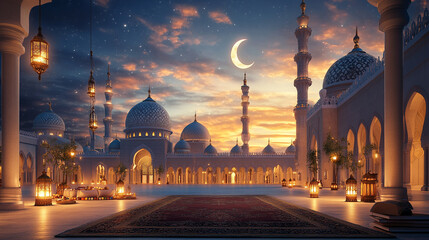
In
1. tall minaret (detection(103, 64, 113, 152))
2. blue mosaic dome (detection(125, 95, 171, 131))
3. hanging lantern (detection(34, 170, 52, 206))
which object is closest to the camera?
hanging lantern (detection(34, 170, 52, 206))

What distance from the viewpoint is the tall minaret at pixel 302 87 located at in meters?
34.8

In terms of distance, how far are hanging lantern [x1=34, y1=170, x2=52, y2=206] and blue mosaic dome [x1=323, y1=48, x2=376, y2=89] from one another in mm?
27893

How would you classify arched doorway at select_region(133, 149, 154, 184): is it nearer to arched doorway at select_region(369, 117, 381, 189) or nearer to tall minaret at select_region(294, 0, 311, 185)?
tall minaret at select_region(294, 0, 311, 185)

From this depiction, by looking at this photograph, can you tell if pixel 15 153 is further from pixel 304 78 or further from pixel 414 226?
pixel 304 78

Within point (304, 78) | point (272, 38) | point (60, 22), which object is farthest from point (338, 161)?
point (60, 22)

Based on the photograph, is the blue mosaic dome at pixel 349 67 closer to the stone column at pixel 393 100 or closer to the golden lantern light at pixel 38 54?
the stone column at pixel 393 100

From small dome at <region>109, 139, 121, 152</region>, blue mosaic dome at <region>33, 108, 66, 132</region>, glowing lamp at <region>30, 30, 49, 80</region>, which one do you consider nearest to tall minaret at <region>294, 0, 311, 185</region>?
glowing lamp at <region>30, 30, 49, 80</region>

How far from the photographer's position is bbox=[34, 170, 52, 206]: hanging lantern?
12.6 metres

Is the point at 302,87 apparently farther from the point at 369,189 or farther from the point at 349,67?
the point at 369,189

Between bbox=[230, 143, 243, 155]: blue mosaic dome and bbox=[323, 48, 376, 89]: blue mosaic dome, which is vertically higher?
bbox=[323, 48, 376, 89]: blue mosaic dome

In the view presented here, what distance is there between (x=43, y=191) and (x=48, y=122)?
48.9 metres

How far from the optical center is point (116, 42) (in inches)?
1000

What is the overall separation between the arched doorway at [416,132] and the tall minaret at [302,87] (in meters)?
14.3

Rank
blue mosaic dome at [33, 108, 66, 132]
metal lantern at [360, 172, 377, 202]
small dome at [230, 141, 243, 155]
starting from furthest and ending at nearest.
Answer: small dome at [230, 141, 243, 155] → blue mosaic dome at [33, 108, 66, 132] → metal lantern at [360, 172, 377, 202]
